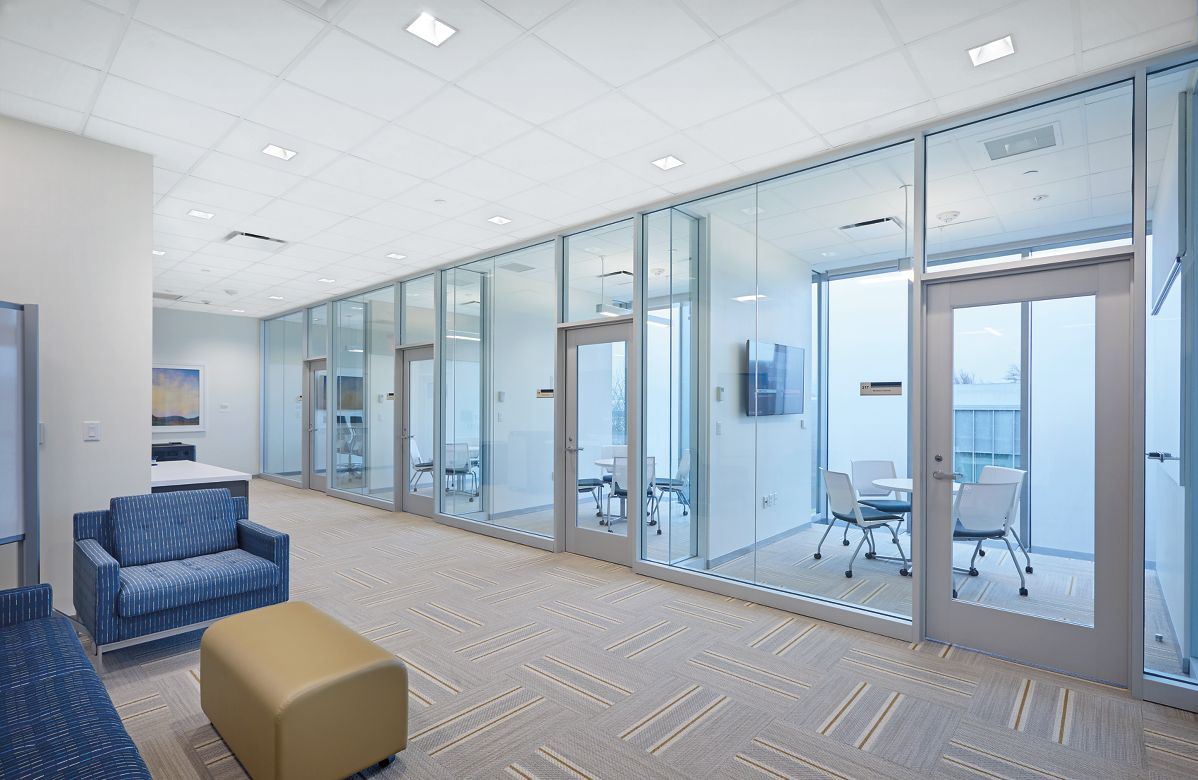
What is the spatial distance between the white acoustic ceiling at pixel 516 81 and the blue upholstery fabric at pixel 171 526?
2.17m

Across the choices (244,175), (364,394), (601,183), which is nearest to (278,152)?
(244,175)

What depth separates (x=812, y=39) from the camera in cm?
273

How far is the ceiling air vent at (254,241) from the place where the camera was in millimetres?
5898

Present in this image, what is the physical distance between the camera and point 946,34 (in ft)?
8.79

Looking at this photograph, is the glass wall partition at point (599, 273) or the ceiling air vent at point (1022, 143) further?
the glass wall partition at point (599, 273)

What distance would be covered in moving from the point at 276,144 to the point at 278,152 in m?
0.14

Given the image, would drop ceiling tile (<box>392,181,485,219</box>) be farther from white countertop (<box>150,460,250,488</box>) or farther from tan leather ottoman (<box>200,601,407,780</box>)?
tan leather ottoman (<box>200,601,407,780</box>)

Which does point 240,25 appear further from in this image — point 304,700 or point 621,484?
point 621,484

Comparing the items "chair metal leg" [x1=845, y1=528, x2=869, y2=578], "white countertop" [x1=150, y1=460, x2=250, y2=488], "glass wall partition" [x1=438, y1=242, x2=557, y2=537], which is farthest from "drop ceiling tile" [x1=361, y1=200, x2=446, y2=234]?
"chair metal leg" [x1=845, y1=528, x2=869, y2=578]

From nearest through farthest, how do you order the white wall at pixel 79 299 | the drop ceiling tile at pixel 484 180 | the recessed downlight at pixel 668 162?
the white wall at pixel 79 299, the recessed downlight at pixel 668 162, the drop ceiling tile at pixel 484 180

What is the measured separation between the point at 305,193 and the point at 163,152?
93 centimetres

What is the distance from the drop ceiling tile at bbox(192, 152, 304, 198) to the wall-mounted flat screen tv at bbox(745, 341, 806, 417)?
348 centimetres

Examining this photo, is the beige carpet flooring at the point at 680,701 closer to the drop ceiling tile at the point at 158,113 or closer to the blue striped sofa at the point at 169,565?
the blue striped sofa at the point at 169,565

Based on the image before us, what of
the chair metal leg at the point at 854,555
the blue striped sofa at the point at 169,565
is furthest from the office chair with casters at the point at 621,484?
the blue striped sofa at the point at 169,565
